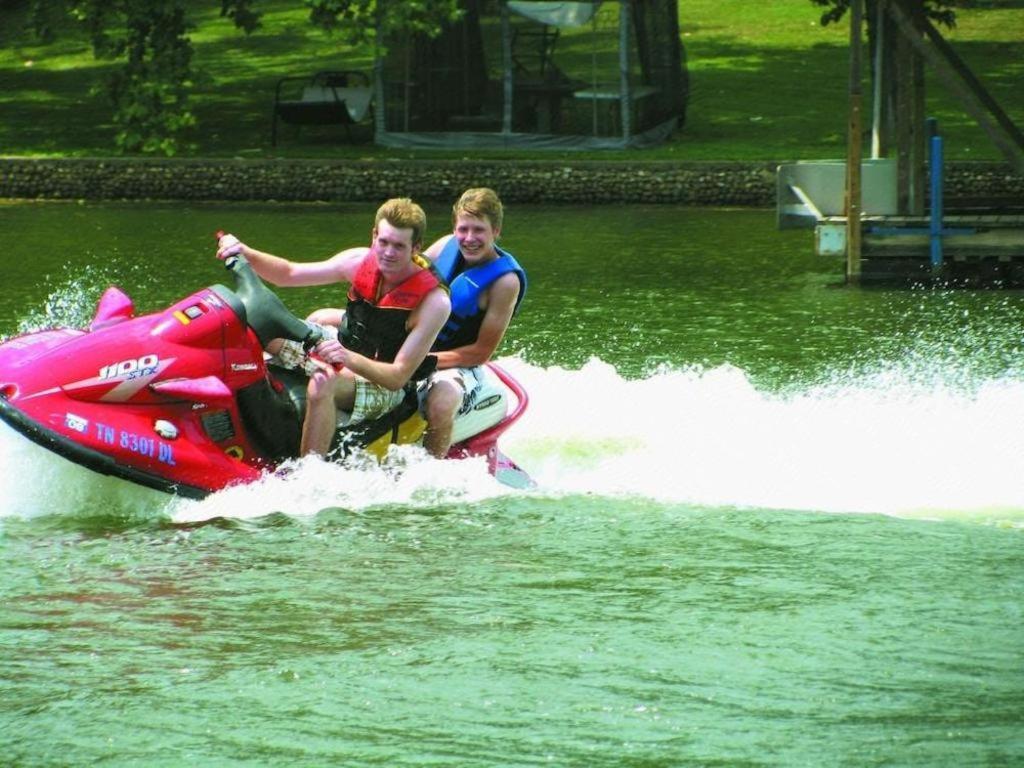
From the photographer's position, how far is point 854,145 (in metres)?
15.6

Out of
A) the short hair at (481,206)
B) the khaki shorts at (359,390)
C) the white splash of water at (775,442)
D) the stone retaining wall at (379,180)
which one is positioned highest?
the short hair at (481,206)

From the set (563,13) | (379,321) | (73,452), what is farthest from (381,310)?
(563,13)

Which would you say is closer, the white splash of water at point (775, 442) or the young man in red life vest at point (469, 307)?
the young man in red life vest at point (469, 307)

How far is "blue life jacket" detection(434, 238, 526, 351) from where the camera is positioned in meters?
8.24

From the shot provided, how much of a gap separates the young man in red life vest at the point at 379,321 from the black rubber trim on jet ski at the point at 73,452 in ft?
2.34

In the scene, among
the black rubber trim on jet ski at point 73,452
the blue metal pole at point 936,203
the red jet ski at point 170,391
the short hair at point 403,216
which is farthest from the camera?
the blue metal pole at point 936,203

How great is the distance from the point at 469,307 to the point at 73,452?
1.95 meters

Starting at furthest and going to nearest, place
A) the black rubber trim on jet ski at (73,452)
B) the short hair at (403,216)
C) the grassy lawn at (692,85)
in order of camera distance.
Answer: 1. the grassy lawn at (692,85)
2. the short hair at (403,216)
3. the black rubber trim on jet ski at (73,452)

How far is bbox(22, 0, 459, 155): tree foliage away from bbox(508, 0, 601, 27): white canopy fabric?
3.52 feet

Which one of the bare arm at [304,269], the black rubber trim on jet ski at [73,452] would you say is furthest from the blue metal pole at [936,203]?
the black rubber trim on jet ski at [73,452]

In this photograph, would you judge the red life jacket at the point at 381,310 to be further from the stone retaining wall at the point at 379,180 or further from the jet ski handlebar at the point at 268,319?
the stone retaining wall at the point at 379,180

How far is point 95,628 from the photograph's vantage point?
6582mm

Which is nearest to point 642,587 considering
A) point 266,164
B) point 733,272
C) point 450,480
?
point 450,480

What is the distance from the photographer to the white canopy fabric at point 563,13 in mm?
24625
